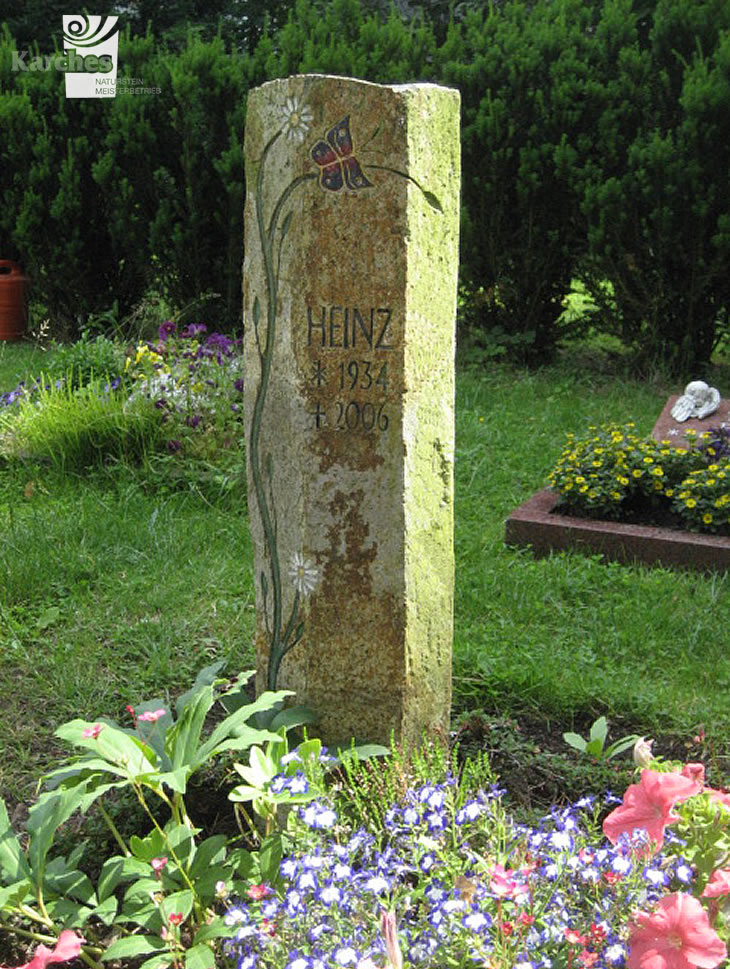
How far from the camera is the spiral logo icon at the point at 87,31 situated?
30.7ft

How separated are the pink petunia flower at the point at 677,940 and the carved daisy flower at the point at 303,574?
111 centimetres

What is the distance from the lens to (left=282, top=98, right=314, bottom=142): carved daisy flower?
243cm

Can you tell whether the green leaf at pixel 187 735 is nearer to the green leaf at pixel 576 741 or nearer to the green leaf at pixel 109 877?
the green leaf at pixel 109 877

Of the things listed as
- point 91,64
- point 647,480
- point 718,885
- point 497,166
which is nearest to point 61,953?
point 718,885

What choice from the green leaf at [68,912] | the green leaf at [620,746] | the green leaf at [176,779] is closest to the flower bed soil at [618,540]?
the green leaf at [620,746]

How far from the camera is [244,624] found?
3812 mm

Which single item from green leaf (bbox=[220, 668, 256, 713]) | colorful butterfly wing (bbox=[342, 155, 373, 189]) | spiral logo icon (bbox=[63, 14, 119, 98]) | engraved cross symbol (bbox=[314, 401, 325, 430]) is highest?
spiral logo icon (bbox=[63, 14, 119, 98])

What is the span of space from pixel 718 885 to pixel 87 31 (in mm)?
9705

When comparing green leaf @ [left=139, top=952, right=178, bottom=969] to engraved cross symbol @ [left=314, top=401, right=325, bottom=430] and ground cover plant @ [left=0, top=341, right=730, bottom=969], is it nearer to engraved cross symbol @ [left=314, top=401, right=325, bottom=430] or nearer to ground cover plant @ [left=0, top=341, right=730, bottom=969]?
ground cover plant @ [left=0, top=341, right=730, bottom=969]

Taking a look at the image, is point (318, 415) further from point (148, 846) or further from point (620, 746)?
point (620, 746)

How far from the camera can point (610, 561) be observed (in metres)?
4.40

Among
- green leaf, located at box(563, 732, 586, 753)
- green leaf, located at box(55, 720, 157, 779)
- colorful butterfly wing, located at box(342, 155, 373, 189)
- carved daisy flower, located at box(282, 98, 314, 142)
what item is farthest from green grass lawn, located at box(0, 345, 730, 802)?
carved daisy flower, located at box(282, 98, 314, 142)

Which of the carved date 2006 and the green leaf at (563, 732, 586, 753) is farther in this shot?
the green leaf at (563, 732, 586, 753)

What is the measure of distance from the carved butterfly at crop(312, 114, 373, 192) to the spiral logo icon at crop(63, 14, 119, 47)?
7389mm
